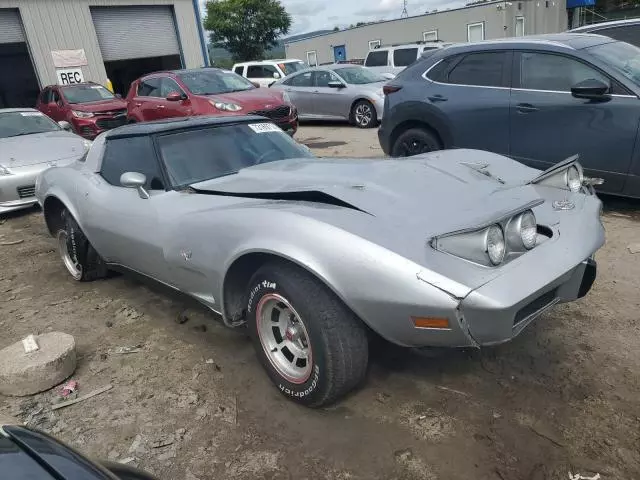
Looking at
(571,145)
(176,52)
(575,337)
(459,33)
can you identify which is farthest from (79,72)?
(459,33)

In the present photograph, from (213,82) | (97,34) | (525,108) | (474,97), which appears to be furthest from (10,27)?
(525,108)

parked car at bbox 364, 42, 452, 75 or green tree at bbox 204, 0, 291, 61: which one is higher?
green tree at bbox 204, 0, 291, 61

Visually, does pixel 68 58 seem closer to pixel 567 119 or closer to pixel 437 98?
pixel 437 98

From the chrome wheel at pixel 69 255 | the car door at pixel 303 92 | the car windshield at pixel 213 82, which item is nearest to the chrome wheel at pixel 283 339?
the chrome wheel at pixel 69 255

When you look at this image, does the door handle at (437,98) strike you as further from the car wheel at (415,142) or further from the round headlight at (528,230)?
the round headlight at (528,230)

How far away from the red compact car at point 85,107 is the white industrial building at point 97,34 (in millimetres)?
3823

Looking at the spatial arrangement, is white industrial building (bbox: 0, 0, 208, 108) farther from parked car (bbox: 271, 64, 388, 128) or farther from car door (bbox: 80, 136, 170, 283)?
car door (bbox: 80, 136, 170, 283)

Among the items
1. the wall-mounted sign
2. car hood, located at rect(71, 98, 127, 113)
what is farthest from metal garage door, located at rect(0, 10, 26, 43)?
car hood, located at rect(71, 98, 127, 113)

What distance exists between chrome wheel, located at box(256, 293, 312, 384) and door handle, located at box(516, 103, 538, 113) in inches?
148

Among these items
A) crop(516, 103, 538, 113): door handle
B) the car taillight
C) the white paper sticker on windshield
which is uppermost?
the white paper sticker on windshield

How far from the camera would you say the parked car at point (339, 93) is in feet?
39.8

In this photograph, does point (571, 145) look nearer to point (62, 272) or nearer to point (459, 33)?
point (62, 272)

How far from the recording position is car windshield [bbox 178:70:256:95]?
1023 cm

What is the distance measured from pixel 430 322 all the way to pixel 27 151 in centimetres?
747
